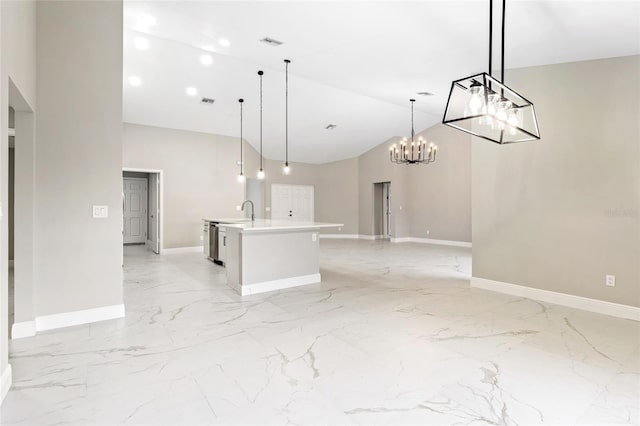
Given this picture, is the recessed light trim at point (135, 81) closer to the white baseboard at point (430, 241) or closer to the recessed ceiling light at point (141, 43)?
the recessed ceiling light at point (141, 43)

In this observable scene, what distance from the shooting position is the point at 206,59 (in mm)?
5844

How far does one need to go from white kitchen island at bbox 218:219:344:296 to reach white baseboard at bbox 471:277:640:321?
8.06ft

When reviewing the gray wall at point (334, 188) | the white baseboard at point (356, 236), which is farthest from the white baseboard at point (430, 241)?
the gray wall at point (334, 188)

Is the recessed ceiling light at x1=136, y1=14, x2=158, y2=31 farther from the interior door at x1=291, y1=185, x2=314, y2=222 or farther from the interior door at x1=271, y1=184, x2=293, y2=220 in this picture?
the interior door at x1=291, y1=185, x2=314, y2=222

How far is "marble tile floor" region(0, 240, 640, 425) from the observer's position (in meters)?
2.02

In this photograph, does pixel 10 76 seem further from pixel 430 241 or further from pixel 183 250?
pixel 430 241

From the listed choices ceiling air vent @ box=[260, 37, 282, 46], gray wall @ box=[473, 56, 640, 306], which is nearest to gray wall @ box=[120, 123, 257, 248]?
ceiling air vent @ box=[260, 37, 282, 46]

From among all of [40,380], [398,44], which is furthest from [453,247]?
[40,380]

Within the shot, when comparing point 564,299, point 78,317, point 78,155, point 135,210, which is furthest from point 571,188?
point 135,210

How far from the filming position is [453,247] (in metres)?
9.73

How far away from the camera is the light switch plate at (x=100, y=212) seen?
3604 millimetres

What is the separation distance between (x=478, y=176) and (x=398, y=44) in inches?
84.5

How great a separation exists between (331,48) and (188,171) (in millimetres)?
5339

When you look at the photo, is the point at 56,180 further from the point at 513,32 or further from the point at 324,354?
the point at 513,32
